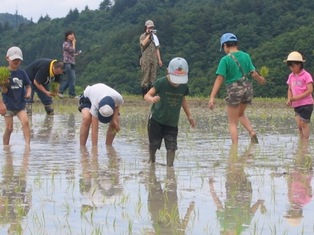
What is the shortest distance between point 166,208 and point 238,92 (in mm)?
4544

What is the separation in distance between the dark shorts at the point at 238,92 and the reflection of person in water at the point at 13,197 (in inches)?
117

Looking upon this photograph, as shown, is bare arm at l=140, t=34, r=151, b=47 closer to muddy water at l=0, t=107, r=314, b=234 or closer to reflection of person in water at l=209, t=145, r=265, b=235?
muddy water at l=0, t=107, r=314, b=234

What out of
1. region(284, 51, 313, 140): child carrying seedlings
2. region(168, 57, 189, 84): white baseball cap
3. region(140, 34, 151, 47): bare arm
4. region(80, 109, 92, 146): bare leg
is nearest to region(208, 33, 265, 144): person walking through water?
region(284, 51, 313, 140): child carrying seedlings

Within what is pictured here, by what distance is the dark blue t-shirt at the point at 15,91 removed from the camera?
10539mm

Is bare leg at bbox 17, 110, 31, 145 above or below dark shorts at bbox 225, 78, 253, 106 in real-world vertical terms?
below

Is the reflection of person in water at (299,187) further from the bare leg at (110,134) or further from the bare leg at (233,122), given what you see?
the bare leg at (110,134)

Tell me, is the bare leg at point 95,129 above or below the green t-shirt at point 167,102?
below

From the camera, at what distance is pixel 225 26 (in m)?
47.0

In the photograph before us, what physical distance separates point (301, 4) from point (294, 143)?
35736 mm

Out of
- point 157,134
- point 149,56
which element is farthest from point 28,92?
point 149,56

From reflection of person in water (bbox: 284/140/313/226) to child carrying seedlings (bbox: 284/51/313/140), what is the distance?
6.31 feet

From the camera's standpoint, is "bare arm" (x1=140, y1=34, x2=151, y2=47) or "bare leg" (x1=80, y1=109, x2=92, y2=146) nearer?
"bare leg" (x1=80, y1=109, x2=92, y2=146)

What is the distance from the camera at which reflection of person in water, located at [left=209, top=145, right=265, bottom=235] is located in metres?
5.77

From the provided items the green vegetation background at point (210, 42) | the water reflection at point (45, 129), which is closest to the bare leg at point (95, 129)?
the water reflection at point (45, 129)
